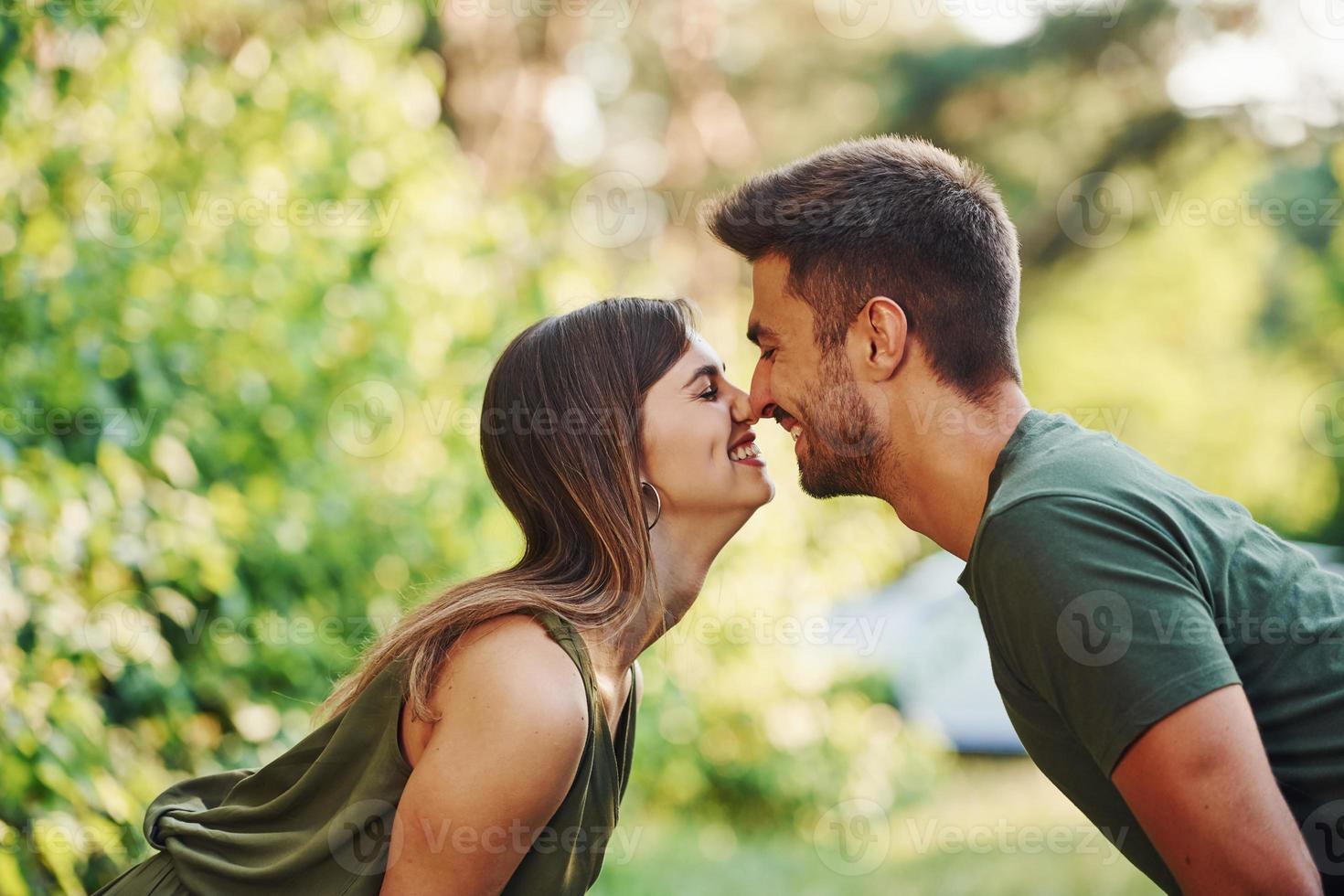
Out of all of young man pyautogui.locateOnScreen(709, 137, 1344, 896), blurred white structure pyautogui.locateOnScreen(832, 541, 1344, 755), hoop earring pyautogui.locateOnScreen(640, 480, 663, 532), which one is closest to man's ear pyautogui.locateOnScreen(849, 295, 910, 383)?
young man pyautogui.locateOnScreen(709, 137, 1344, 896)

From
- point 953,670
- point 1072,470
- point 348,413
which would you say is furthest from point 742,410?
point 953,670

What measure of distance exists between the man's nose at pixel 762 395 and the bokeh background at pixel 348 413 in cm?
170

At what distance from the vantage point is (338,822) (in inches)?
91.7

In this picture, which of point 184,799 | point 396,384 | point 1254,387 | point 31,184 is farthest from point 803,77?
point 184,799

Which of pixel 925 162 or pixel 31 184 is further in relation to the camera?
pixel 31 184

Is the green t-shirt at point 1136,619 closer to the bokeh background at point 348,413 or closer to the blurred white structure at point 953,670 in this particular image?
the bokeh background at point 348,413

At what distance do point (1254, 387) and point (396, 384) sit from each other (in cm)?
1357

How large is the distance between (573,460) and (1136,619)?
4.16 feet

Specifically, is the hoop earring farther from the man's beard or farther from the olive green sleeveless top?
the olive green sleeveless top

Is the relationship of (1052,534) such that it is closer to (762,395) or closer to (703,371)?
(762,395)

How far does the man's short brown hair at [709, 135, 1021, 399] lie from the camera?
2.46 meters

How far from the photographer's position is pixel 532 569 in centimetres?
261

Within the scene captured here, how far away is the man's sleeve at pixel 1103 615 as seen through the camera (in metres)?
1.75

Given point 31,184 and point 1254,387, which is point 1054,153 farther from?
point 31,184
